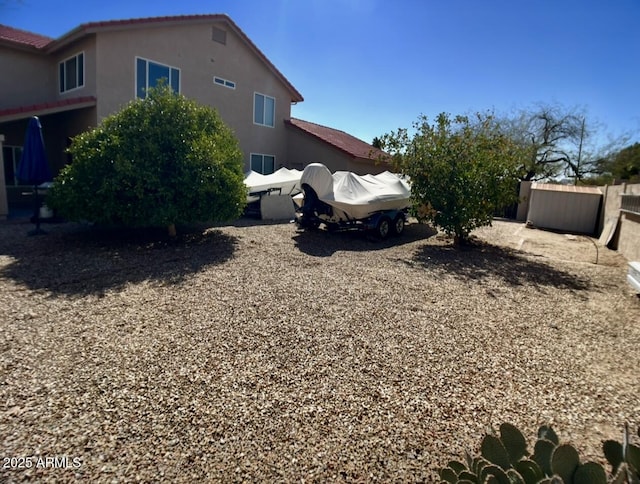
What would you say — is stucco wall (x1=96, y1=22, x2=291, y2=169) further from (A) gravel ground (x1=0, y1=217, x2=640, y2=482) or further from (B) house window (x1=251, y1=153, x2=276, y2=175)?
(A) gravel ground (x1=0, y1=217, x2=640, y2=482)

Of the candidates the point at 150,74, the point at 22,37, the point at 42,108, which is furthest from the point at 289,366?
the point at 22,37

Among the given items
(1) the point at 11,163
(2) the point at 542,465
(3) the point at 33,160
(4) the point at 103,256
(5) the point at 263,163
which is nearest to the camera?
(2) the point at 542,465

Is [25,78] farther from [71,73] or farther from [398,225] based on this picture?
[398,225]

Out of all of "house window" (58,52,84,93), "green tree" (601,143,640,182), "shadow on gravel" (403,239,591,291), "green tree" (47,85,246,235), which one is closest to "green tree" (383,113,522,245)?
"shadow on gravel" (403,239,591,291)

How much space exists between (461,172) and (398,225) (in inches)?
108

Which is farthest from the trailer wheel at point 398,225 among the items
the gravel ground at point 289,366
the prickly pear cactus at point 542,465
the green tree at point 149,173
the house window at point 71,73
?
the house window at point 71,73

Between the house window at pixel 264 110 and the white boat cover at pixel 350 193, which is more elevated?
the house window at pixel 264 110

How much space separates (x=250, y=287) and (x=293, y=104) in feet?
57.5

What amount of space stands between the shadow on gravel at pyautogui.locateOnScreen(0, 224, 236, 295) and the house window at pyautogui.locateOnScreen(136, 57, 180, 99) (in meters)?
6.48

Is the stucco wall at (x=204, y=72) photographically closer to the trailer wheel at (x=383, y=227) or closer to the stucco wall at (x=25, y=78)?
the stucco wall at (x=25, y=78)

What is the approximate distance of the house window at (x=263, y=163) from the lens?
1873 centimetres

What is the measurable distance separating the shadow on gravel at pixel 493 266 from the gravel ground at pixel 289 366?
154 millimetres

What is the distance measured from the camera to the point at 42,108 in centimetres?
1166

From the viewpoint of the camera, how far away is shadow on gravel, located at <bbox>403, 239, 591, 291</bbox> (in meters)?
7.14
